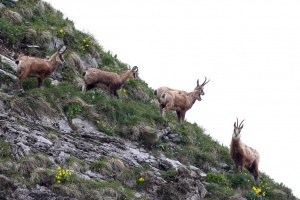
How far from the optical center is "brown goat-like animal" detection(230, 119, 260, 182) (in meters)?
18.8

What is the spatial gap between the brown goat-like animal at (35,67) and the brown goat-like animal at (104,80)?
1.16m

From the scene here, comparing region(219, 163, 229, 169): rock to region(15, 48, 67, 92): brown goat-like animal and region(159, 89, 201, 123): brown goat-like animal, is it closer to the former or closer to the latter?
region(159, 89, 201, 123): brown goat-like animal

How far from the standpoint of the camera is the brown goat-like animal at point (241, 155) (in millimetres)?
18812

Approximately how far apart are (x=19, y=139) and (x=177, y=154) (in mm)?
5399

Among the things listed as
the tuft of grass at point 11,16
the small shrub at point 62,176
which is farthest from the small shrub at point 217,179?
the tuft of grass at point 11,16

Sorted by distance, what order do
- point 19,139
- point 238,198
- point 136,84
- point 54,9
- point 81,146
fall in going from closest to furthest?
point 19,139 → point 81,146 → point 238,198 → point 136,84 → point 54,9

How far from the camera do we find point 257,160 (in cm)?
1967

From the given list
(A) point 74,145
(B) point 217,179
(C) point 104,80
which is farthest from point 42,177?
(C) point 104,80

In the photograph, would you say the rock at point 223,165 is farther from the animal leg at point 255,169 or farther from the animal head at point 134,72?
the animal head at point 134,72

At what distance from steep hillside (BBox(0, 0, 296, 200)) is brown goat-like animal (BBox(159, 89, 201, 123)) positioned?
1.26ft

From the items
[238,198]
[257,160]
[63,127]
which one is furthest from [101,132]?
[257,160]

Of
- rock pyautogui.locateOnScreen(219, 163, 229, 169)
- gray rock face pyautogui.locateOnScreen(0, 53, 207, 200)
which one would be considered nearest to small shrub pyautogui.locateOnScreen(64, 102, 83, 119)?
gray rock face pyautogui.locateOnScreen(0, 53, 207, 200)

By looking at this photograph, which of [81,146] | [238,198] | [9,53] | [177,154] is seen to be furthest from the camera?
[9,53]

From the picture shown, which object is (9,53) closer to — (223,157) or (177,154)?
(177,154)
